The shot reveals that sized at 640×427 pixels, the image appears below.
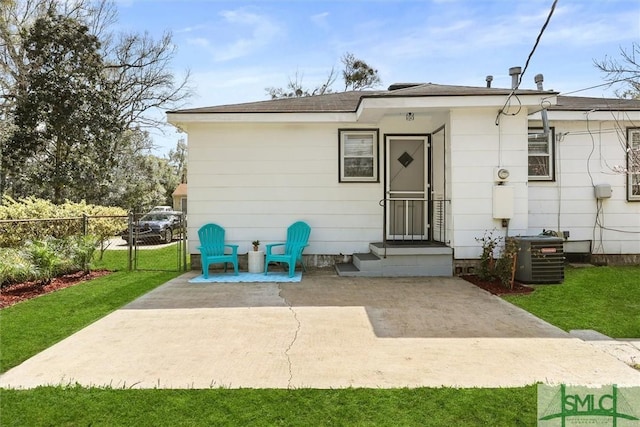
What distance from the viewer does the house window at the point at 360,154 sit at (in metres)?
8.02

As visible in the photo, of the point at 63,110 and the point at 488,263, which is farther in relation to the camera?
the point at 63,110

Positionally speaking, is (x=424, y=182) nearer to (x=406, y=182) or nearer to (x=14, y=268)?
(x=406, y=182)

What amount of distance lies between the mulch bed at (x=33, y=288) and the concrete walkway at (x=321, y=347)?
174 cm

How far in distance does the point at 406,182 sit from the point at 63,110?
49.0 feet

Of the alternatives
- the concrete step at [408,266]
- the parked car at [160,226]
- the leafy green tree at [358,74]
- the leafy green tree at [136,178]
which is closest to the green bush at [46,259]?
the concrete step at [408,266]

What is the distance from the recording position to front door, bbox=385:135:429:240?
815 cm

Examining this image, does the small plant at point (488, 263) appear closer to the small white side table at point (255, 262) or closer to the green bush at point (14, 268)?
the small white side table at point (255, 262)

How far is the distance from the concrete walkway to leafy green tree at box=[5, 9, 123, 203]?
14.3 meters

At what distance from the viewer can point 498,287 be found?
620 cm

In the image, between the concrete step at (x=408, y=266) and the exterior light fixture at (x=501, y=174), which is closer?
the exterior light fixture at (x=501, y=174)

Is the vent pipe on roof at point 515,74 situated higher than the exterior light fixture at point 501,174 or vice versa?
the vent pipe on roof at point 515,74

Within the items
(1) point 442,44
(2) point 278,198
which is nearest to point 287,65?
(1) point 442,44

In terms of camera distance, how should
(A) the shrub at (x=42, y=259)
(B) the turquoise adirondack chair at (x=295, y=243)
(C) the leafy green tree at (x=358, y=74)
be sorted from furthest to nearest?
1. (C) the leafy green tree at (x=358, y=74)
2. (B) the turquoise adirondack chair at (x=295, y=243)
3. (A) the shrub at (x=42, y=259)

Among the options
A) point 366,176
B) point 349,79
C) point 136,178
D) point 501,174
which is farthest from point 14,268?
point 349,79
